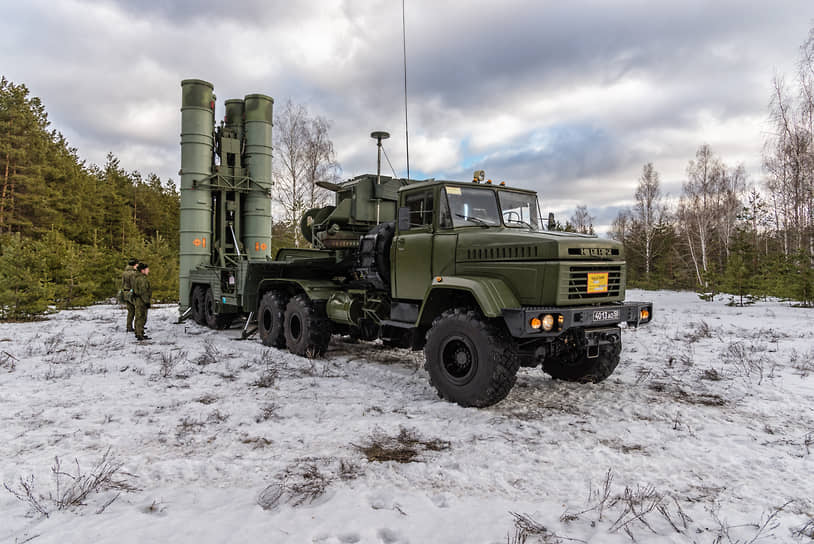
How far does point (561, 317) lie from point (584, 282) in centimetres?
63

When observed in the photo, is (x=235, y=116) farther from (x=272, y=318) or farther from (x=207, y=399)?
(x=207, y=399)

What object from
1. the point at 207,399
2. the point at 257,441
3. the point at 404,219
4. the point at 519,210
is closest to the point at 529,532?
the point at 257,441

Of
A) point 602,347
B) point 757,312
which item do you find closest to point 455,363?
point 602,347

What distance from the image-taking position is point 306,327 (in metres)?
7.96

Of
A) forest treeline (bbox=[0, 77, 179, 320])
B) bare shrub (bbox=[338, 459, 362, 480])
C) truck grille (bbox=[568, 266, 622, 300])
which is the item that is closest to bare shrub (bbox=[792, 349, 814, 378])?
truck grille (bbox=[568, 266, 622, 300])

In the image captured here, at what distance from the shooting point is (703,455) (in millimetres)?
3814

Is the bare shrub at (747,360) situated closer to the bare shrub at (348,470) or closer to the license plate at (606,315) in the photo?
the license plate at (606,315)

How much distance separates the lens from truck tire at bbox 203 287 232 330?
11.1m

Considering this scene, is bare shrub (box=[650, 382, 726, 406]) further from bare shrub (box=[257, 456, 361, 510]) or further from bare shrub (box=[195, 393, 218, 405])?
bare shrub (box=[195, 393, 218, 405])

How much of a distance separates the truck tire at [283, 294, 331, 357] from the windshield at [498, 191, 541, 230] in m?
3.60

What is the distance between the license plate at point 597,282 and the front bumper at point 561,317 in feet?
0.67

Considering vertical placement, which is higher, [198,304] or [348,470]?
[198,304]

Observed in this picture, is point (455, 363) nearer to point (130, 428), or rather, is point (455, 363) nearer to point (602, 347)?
point (602, 347)

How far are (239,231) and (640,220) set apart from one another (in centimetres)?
3220
